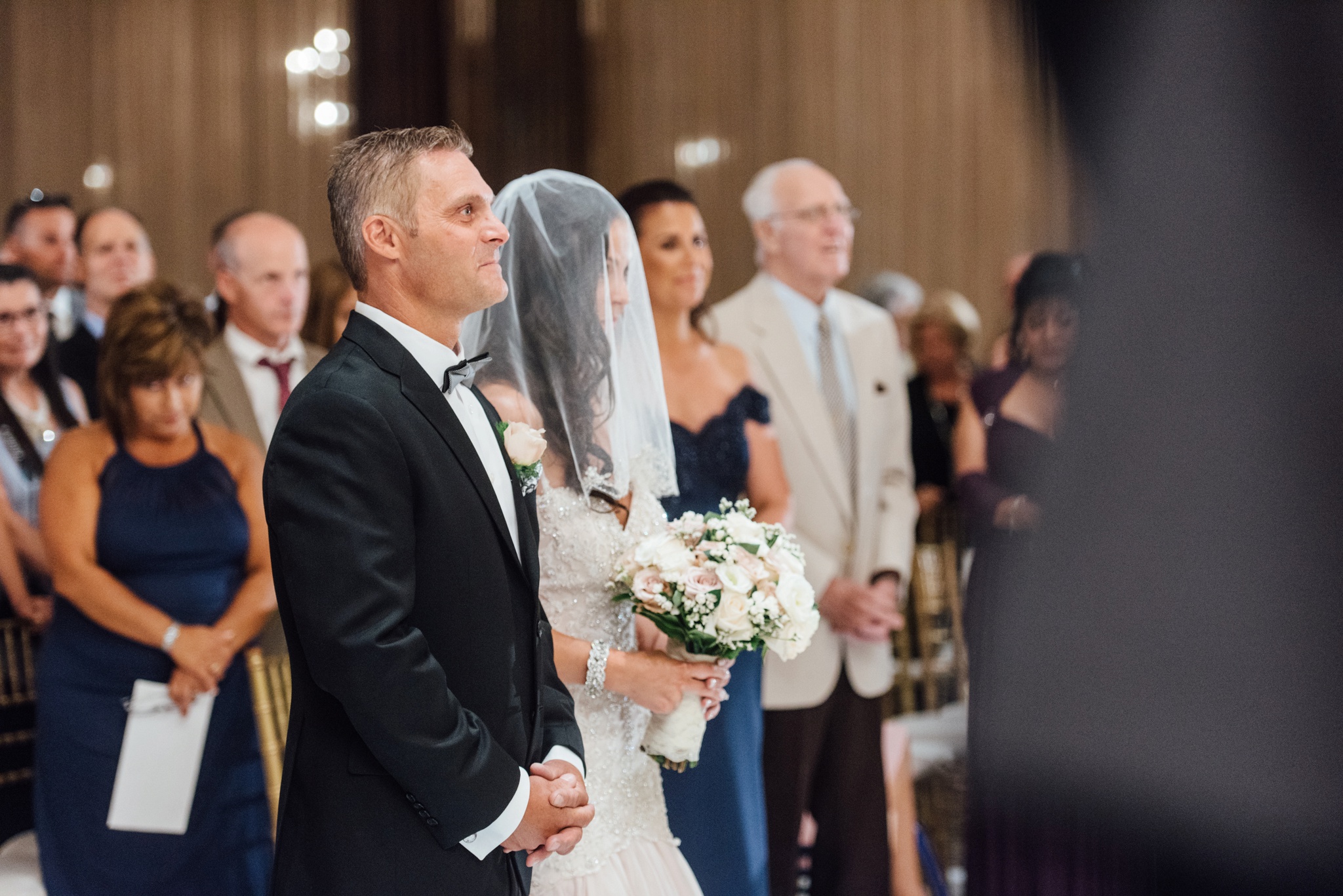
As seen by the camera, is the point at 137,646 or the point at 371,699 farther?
the point at 137,646

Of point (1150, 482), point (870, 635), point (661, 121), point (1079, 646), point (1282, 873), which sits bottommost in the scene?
point (870, 635)

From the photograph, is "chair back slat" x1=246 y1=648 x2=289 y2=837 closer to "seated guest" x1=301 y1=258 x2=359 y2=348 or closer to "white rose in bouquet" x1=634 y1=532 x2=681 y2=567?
"seated guest" x1=301 y1=258 x2=359 y2=348

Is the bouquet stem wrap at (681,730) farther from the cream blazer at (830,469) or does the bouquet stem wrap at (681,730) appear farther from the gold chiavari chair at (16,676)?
the gold chiavari chair at (16,676)

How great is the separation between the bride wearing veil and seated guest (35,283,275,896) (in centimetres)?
136

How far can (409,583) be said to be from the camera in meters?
1.47

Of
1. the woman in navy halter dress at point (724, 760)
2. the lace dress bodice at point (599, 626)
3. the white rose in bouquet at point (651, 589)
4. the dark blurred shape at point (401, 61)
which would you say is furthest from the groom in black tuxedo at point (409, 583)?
the dark blurred shape at point (401, 61)

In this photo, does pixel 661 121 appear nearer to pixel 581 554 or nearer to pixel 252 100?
pixel 252 100

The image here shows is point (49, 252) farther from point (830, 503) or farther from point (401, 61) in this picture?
point (830, 503)

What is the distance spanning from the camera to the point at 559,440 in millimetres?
2162

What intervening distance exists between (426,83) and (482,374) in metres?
3.17

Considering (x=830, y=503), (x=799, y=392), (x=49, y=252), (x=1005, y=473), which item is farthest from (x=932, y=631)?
(x=49, y=252)

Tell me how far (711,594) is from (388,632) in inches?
26.4

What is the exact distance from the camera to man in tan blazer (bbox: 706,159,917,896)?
3246 mm

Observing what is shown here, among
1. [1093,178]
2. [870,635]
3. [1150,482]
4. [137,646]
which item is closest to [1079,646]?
[1150,482]
